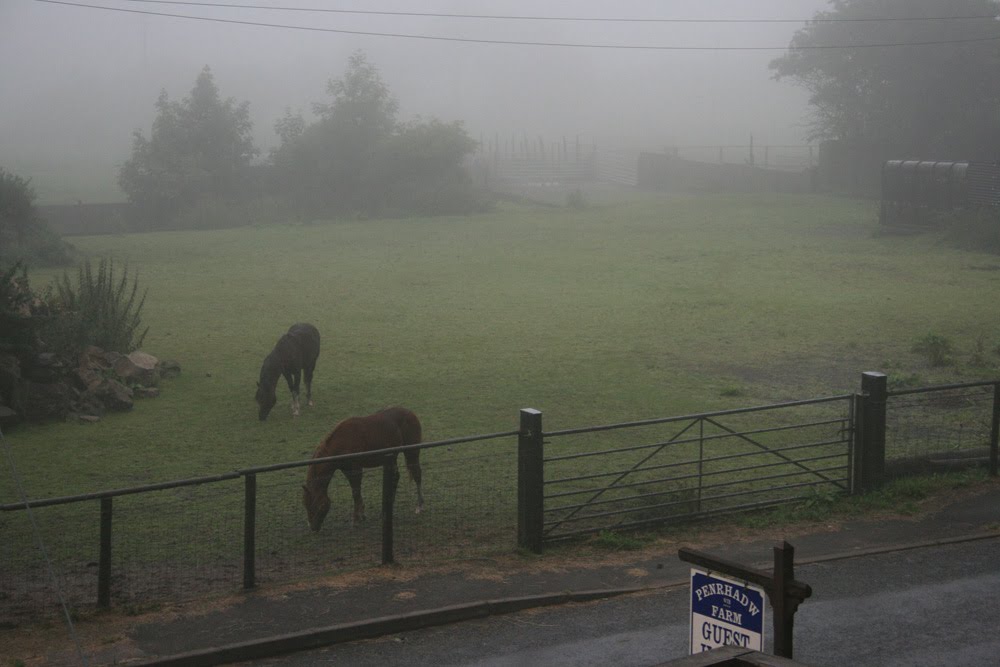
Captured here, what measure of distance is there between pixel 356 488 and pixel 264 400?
5.54 meters

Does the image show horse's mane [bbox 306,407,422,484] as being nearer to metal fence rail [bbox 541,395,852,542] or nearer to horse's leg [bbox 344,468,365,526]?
horse's leg [bbox 344,468,365,526]

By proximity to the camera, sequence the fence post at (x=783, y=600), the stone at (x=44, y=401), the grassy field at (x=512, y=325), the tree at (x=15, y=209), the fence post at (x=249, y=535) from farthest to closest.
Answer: the tree at (x=15, y=209)
the stone at (x=44, y=401)
the grassy field at (x=512, y=325)
the fence post at (x=249, y=535)
the fence post at (x=783, y=600)

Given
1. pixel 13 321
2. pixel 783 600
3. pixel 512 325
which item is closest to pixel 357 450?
pixel 783 600

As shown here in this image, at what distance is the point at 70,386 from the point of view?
1700cm

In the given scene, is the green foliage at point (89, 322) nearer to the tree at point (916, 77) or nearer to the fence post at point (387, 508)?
the fence post at point (387, 508)

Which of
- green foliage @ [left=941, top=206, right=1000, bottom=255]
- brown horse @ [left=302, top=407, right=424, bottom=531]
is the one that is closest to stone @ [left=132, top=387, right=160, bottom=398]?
brown horse @ [left=302, top=407, right=424, bottom=531]

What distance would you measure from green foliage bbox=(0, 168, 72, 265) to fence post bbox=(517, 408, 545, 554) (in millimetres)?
28589

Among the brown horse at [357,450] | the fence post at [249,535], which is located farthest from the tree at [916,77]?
the fence post at [249,535]

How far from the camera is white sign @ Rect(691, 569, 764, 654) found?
483cm

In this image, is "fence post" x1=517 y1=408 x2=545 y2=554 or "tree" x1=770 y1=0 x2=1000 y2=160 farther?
"tree" x1=770 y1=0 x2=1000 y2=160

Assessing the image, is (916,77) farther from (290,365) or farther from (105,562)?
(105,562)

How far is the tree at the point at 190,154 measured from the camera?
58.8 m

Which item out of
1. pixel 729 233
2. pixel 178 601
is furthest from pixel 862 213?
pixel 178 601

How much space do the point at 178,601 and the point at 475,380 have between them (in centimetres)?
959
